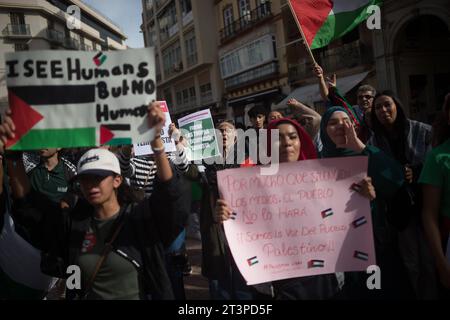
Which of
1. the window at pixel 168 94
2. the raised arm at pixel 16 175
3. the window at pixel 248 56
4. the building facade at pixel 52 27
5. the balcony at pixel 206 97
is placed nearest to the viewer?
the raised arm at pixel 16 175

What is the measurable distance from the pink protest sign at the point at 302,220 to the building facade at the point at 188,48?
22.8 meters

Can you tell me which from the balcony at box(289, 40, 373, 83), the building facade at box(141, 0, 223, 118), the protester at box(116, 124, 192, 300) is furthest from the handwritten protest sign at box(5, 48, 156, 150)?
the building facade at box(141, 0, 223, 118)

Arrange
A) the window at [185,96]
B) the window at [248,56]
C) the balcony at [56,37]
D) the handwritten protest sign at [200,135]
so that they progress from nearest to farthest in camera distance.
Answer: the handwritten protest sign at [200,135], the balcony at [56,37], the window at [248,56], the window at [185,96]

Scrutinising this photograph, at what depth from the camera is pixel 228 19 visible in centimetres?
2459

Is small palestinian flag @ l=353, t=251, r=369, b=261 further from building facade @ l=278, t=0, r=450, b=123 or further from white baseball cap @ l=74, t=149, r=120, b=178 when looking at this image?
building facade @ l=278, t=0, r=450, b=123

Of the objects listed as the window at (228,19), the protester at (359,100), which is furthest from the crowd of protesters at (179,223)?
the window at (228,19)

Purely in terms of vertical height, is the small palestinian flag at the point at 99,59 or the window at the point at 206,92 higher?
the window at the point at 206,92

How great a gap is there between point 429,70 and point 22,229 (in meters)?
16.2

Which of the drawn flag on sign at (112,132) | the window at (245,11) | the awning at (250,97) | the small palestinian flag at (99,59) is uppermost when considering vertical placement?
the window at (245,11)

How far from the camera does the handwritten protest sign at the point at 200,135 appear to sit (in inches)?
147

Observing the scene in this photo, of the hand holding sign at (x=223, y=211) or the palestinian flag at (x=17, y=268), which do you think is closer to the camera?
the hand holding sign at (x=223, y=211)

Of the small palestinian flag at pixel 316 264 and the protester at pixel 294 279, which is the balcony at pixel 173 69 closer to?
the protester at pixel 294 279

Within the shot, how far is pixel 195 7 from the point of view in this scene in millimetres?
25453
